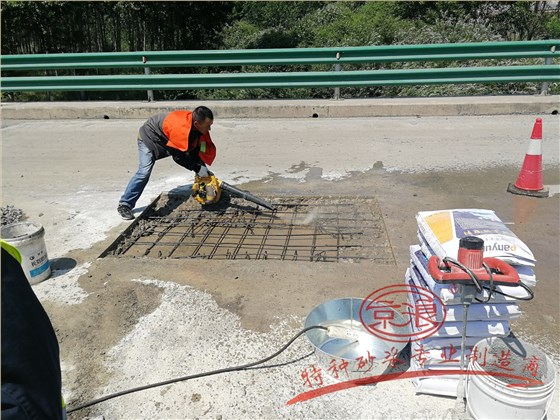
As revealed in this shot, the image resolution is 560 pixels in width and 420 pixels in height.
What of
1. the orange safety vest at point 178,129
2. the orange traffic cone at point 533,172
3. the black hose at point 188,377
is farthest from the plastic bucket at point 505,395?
the orange safety vest at point 178,129

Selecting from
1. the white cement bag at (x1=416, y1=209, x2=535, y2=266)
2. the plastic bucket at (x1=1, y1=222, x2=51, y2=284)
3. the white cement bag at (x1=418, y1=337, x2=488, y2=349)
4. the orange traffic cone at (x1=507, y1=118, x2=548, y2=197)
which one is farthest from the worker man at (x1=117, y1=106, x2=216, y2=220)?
the orange traffic cone at (x1=507, y1=118, x2=548, y2=197)

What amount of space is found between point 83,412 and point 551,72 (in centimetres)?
1012

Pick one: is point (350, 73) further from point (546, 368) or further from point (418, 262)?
point (546, 368)

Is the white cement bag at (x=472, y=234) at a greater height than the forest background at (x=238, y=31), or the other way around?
the forest background at (x=238, y=31)

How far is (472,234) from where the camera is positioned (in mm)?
2707

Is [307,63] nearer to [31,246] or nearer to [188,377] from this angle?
[31,246]

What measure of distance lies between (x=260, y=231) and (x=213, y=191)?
0.79 metres

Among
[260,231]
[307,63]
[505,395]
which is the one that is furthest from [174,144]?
[307,63]

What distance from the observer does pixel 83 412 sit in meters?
2.79

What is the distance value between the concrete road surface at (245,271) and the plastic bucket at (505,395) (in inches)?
8.4

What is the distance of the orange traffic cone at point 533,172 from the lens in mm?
5582

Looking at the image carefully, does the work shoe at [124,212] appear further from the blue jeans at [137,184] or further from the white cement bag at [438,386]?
the white cement bag at [438,386]

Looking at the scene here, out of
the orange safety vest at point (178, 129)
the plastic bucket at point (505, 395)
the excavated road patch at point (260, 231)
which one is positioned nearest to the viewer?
the plastic bucket at point (505, 395)

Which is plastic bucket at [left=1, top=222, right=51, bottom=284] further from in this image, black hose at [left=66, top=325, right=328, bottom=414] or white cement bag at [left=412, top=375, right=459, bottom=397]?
white cement bag at [left=412, top=375, right=459, bottom=397]
